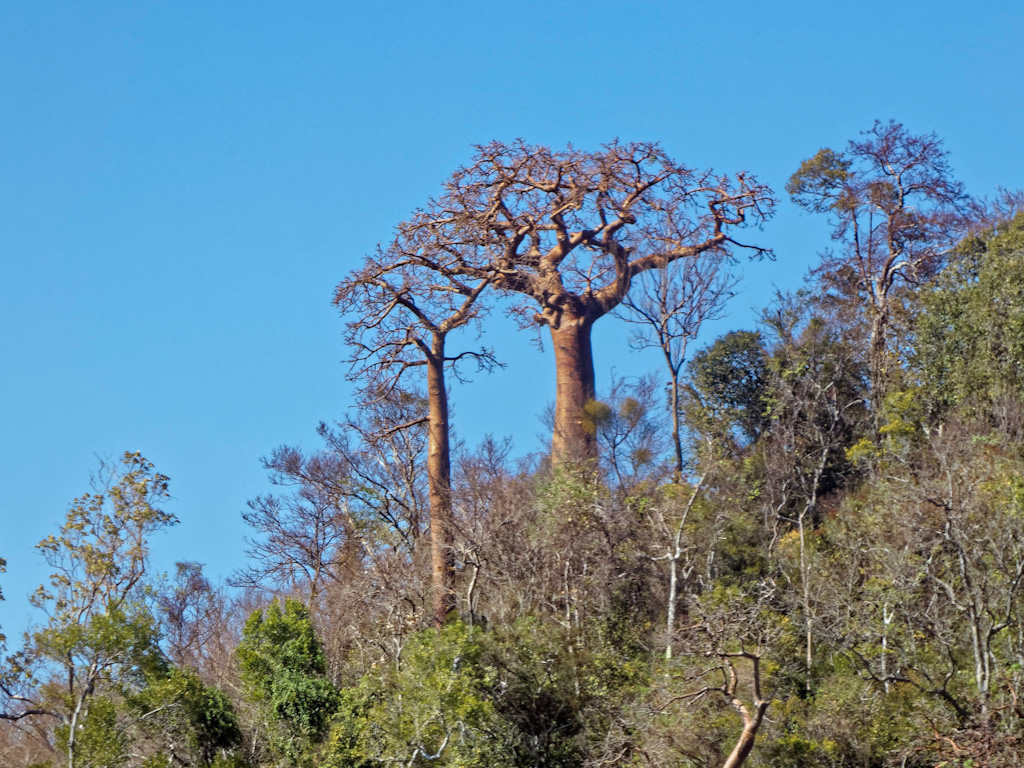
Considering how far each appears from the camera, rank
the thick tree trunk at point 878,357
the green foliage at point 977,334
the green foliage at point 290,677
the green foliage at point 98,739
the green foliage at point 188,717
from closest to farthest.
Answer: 1. the green foliage at point 98,739
2. the green foliage at point 188,717
3. the green foliage at point 290,677
4. the green foliage at point 977,334
5. the thick tree trunk at point 878,357

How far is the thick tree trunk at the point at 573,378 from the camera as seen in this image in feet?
84.3

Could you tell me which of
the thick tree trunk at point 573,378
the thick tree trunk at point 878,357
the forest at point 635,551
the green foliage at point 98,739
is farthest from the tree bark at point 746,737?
the thick tree trunk at point 878,357

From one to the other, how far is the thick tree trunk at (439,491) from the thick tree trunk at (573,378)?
2.32 meters

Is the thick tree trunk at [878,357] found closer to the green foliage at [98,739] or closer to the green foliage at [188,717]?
the green foliage at [188,717]

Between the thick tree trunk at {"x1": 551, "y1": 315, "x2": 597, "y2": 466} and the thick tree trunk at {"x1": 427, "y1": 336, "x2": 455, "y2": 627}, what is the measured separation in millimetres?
2321

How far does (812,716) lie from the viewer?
1752 cm

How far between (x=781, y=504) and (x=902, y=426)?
2.98 metres

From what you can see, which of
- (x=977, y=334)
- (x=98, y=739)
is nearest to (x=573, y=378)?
(x=977, y=334)

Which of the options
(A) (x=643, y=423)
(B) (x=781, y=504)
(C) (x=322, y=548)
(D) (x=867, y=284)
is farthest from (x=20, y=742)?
(D) (x=867, y=284)

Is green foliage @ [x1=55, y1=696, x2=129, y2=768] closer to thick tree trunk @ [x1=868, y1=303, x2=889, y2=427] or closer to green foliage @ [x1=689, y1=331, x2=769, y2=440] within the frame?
green foliage @ [x1=689, y1=331, x2=769, y2=440]

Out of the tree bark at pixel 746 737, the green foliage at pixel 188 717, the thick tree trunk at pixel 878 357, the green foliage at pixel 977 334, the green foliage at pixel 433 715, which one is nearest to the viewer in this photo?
the tree bark at pixel 746 737

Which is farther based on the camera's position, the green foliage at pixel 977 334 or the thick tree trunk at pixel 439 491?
the green foliage at pixel 977 334

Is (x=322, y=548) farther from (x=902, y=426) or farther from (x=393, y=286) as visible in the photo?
(x=902, y=426)

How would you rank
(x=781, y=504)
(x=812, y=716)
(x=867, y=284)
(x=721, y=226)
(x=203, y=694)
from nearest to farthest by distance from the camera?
1. (x=812, y=716)
2. (x=203, y=694)
3. (x=781, y=504)
4. (x=721, y=226)
5. (x=867, y=284)
